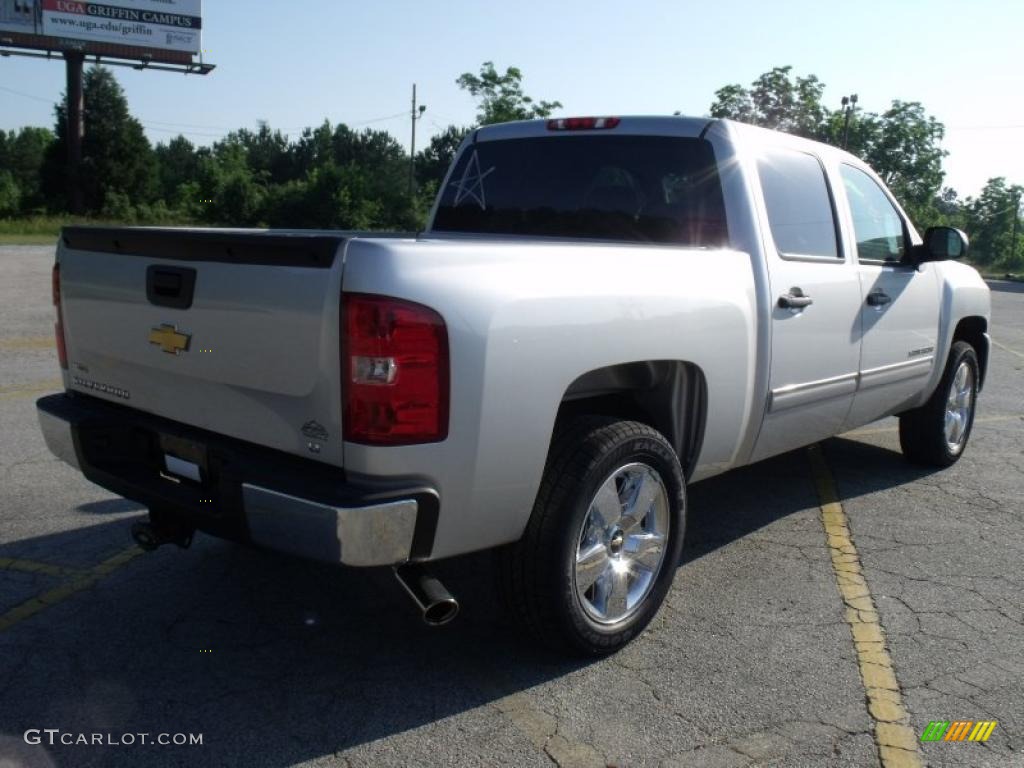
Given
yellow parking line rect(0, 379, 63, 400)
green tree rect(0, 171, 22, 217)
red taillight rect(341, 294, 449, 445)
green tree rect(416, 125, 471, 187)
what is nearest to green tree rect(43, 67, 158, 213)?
green tree rect(0, 171, 22, 217)

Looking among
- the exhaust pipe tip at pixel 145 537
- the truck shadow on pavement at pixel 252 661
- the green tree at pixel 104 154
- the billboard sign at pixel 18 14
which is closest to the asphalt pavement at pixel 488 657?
the truck shadow on pavement at pixel 252 661

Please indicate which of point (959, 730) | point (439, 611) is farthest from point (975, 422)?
point (439, 611)

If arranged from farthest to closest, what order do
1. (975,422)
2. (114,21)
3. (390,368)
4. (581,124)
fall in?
(114,21), (975,422), (581,124), (390,368)

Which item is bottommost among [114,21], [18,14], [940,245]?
[940,245]

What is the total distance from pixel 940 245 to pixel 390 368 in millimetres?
3898

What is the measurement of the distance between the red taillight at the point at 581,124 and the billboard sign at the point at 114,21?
49.1 metres

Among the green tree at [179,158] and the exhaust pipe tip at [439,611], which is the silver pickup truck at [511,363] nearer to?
the exhaust pipe tip at [439,611]

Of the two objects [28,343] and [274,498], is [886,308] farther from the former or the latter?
[28,343]

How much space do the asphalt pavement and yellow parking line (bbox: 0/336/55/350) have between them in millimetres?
5007

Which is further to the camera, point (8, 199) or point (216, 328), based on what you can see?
point (8, 199)

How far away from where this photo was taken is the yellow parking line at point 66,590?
11.5ft

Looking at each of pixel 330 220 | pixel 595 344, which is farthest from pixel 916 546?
pixel 330 220

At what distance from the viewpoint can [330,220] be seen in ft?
204

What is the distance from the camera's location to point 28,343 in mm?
9719
